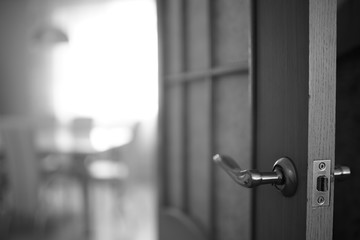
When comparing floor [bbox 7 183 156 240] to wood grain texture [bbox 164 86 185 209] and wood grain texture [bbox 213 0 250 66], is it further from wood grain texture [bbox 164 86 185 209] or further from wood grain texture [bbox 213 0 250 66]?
wood grain texture [bbox 213 0 250 66]

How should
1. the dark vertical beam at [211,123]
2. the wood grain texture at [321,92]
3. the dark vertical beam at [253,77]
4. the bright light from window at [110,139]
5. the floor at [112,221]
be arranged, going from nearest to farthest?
the wood grain texture at [321,92], the dark vertical beam at [253,77], the dark vertical beam at [211,123], the floor at [112,221], the bright light from window at [110,139]

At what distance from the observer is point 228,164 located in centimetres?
59

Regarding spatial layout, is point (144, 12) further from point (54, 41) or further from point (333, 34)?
point (333, 34)

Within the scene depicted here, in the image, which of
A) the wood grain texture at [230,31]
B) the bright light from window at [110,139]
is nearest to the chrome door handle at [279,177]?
the wood grain texture at [230,31]

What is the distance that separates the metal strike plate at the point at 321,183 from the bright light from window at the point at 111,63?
3.81m

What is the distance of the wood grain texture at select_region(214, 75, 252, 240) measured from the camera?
2.60 ft

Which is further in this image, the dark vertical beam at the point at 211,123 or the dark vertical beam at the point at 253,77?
the dark vertical beam at the point at 211,123

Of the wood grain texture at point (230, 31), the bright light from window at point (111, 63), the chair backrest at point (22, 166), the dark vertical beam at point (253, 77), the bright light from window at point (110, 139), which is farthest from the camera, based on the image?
the bright light from window at point (111, 63)

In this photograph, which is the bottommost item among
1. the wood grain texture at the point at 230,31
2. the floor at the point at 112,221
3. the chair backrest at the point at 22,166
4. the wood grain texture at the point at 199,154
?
the floor at the point at 112,221

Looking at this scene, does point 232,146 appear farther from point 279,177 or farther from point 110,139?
point 110,139

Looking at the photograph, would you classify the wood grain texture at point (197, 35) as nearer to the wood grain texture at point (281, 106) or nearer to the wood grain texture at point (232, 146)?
the wood grain texture at point (232, 146)

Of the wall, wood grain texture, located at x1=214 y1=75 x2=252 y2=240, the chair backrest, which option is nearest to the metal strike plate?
wood grain texture, located at x1=214 y1=75 x2=252 y2=240

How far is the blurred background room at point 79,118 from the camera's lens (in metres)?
2.73

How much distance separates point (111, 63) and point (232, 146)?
12.5ft
